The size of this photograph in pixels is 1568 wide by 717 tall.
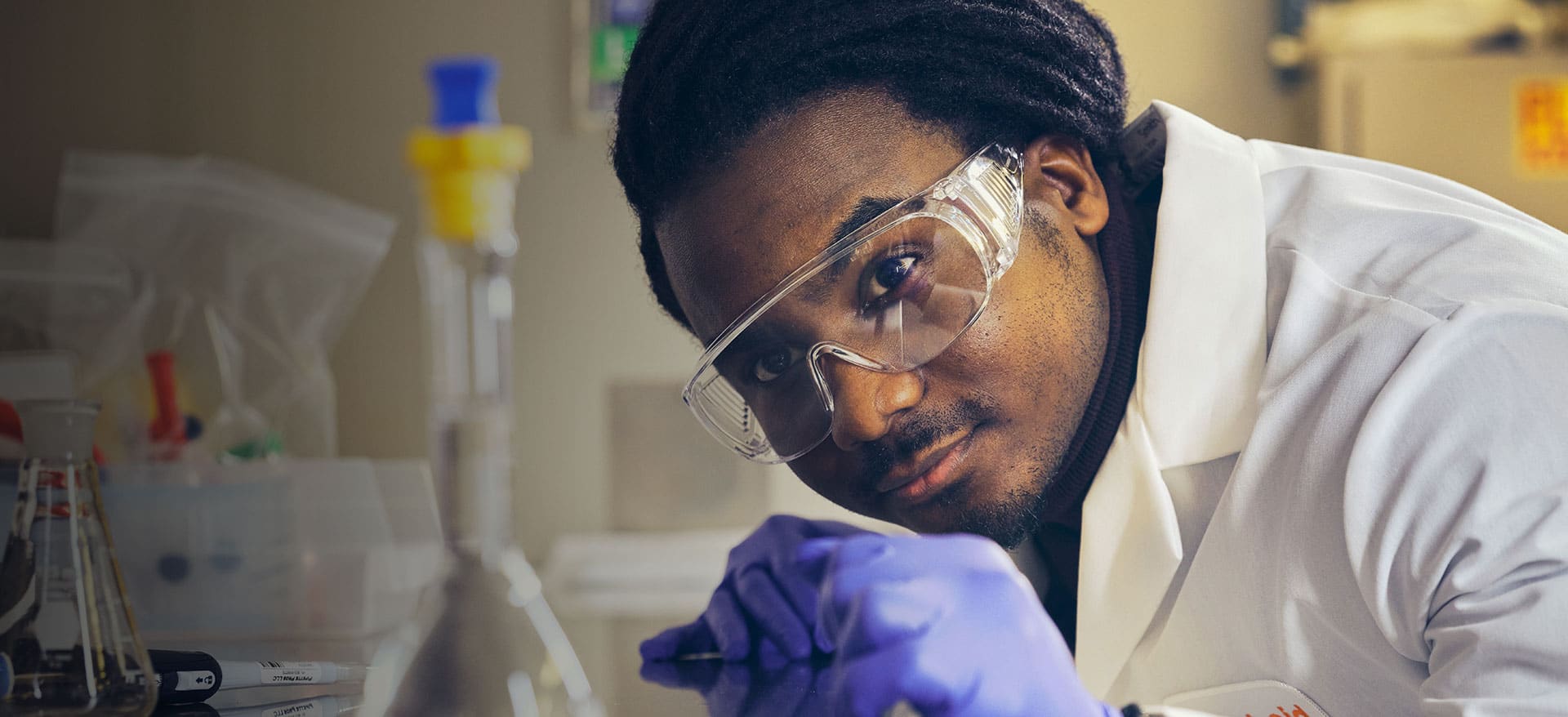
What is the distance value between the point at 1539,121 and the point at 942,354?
5.51 feet

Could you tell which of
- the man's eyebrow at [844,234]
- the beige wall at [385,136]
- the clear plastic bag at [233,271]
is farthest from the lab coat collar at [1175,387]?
the clear plastic bag at [233,271]

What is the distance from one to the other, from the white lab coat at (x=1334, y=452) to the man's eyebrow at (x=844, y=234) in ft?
0.75

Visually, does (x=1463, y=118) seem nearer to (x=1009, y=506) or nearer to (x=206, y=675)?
(x=1009, y=506)

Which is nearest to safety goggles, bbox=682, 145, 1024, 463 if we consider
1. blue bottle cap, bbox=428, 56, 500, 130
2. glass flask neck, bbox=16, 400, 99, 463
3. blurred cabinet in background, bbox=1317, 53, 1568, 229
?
glass flask neck, bbox=16, 400, 99, 463

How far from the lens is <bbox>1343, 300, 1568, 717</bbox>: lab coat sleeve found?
20.6 inches

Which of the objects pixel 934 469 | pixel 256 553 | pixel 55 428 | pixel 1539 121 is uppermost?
pixel 1539 121

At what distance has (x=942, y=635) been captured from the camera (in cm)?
51

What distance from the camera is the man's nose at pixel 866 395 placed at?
0.82 meters

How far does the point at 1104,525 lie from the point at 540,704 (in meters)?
0.43

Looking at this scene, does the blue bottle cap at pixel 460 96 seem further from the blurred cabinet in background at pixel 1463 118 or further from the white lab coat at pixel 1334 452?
the blurred cabinet in background at pixel 1463 118

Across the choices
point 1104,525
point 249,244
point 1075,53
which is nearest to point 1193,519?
point 1104,525

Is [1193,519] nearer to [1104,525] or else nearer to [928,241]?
[1104,525]

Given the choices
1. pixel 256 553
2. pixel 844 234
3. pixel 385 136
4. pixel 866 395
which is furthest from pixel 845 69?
pixel 385 136

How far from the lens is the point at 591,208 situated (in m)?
2.02
